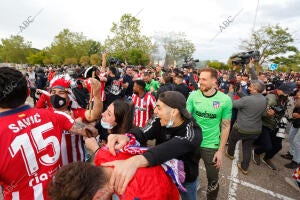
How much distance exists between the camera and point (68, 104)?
8.68 feet

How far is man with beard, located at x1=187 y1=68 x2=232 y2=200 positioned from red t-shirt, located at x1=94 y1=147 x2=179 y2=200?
1.73 m

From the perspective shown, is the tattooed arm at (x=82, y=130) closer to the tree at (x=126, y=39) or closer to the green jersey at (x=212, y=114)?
the green jersey at (x=212, y=114)

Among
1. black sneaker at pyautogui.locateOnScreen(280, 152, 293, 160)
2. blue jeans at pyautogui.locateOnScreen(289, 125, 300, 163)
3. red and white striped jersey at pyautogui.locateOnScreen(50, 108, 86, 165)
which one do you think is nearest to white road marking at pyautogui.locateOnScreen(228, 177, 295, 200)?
blue jeans at pyautogui.locateOnScreen(289, 125, 300, 163)

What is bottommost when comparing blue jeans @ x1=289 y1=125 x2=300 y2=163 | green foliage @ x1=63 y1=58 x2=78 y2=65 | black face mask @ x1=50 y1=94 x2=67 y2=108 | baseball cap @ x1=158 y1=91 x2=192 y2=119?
blue jeans @ x1=289 y1=125 x2=300 y2=163

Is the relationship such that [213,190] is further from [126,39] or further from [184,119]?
[126,39]

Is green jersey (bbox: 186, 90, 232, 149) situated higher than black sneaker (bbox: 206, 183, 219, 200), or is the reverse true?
green jersey (bbox: 186, 90, 232, 149)

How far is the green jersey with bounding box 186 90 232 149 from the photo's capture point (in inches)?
112

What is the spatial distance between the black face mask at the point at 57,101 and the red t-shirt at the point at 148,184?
56.5 inches

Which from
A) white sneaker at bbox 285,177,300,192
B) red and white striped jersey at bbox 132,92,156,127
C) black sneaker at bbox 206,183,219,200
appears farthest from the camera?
A: red and white striped jersey at bbox 132,92,156,127

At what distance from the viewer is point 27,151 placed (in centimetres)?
142

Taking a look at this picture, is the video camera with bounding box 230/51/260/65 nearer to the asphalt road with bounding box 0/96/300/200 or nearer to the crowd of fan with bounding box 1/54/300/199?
the crowd of fan with bounding box 1/54/300/199

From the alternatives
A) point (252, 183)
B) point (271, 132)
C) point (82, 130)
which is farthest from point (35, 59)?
point (82, 130)

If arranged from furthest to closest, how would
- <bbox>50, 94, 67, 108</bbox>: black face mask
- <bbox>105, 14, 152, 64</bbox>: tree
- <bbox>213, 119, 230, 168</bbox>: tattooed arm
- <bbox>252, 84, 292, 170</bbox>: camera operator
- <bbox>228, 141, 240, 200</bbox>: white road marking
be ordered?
<bbox>105, 14, 152, 64</bbox>: tree
<bbox>252, 84, 292, 170</bbox>: camera operator
<bbox>228, 141, 240, 200</bbox>: white road marking
<bbox>213, 119, 230, 168</bbox>: tattooed arm
<bbox>50, 94, 67, 108</bbox>: black face mask

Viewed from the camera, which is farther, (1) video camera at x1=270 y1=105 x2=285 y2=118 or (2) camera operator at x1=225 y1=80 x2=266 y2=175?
(1) video camera at x1=270 y1=105 x2=285 y2=118
